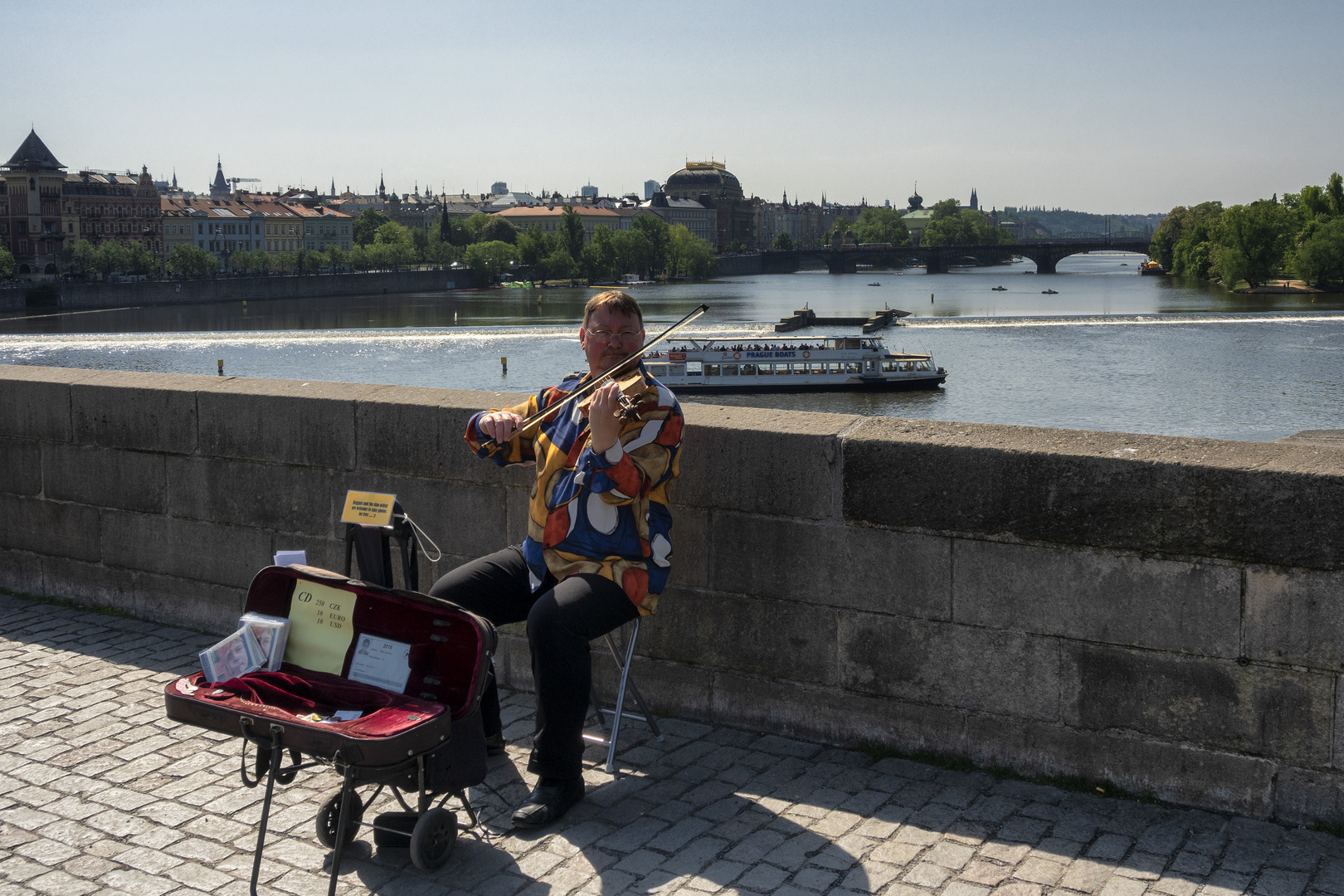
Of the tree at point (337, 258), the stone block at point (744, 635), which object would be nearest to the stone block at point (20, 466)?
the stone block at point (744, 635)

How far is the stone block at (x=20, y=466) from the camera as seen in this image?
17.2 ft

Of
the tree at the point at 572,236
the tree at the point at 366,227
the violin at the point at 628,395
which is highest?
the tree at the point at 366,227

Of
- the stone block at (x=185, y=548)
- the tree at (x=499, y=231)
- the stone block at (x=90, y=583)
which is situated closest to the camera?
the stone block at (x=185, y=548)

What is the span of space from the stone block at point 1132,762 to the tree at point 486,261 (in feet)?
386

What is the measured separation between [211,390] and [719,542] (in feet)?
6.86

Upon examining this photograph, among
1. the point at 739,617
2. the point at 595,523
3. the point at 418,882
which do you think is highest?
the point at 595,523

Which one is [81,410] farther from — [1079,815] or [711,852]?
[1079,815]

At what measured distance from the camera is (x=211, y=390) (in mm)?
4750

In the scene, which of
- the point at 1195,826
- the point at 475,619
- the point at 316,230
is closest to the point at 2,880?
the point at 475,619

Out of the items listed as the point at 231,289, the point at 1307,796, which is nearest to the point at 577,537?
the point at 1307,796

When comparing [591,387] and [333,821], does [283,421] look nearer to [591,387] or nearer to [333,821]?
[591,387]

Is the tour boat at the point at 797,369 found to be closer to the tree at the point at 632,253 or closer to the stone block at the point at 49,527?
the stone block at the point at 49,527

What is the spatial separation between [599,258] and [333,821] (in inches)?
4946

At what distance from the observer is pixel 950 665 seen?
3.48 meters
